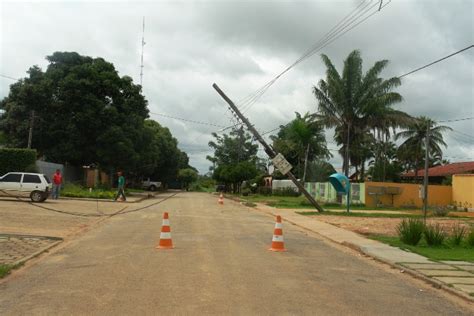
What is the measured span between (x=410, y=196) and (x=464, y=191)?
407 centimetres

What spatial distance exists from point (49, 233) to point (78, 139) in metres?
27.0

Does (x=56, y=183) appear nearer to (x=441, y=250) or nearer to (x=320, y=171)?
(x=441, y=250)

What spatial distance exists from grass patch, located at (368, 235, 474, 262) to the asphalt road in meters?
1.90

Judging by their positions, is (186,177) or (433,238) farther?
(186,177)

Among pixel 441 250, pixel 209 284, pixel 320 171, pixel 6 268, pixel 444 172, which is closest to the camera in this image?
pixel 209 284

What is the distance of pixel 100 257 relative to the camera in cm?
1081

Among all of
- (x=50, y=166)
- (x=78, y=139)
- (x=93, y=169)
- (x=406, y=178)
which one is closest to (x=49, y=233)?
(x=50, y=166)

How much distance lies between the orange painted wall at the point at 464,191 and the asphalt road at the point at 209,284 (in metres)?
30.8

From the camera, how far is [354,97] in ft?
122

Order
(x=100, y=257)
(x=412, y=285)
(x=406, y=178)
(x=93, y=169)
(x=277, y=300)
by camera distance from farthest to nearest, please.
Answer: (x=406, y=178) → (x=93, y=169) → (x=100, y=257) → (x=412, y=285) → (x=277, y=300)

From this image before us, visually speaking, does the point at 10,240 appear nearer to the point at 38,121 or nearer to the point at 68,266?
the point at 68,266

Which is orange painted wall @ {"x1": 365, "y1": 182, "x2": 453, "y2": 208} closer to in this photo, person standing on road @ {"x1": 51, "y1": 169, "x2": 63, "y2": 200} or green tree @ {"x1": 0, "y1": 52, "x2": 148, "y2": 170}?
green tree @ {"x1": 0, "y1": 52, "x2": 148, "y2": 170}

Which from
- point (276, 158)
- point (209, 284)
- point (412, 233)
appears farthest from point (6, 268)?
point (276, 158)

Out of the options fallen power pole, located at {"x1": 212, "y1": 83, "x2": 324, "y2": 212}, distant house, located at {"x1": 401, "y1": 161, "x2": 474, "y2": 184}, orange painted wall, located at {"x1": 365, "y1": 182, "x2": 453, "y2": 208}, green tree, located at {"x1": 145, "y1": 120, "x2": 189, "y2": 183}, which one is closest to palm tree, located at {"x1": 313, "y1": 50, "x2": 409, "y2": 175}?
orange painted wall, located at {"x1": 365, "y1": 182, "x2": 453, "y2": 208}
